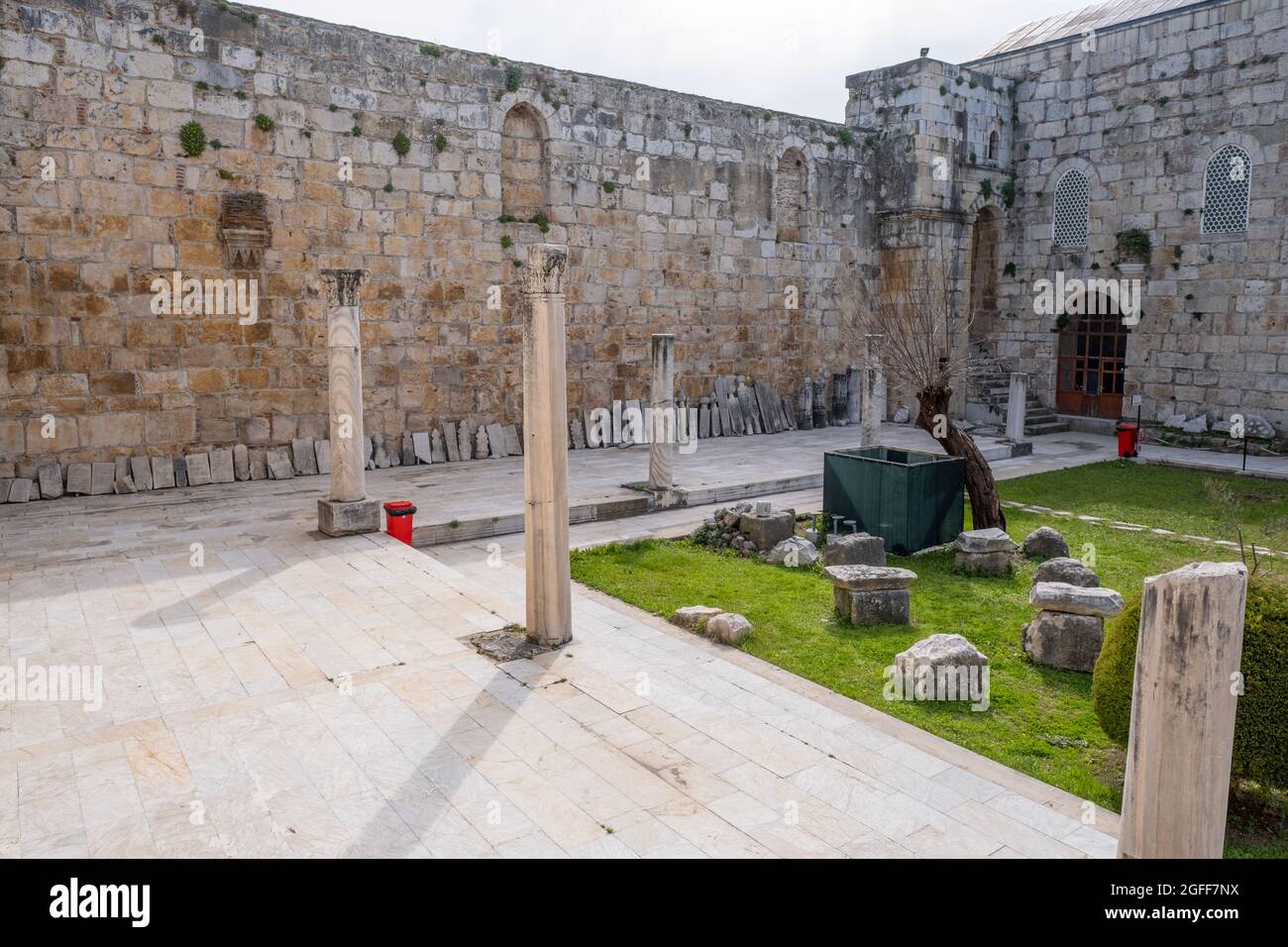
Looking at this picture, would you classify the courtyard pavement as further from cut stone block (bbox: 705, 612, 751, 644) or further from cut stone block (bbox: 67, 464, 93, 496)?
cut stone block (bbox: 67, 464, 93, 496)

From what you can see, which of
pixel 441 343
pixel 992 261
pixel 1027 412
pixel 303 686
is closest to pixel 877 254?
pixel 992 261

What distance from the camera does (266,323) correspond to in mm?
12531

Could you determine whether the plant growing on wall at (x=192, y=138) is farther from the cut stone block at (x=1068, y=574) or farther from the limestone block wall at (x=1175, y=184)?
the limestone block wall at (x=1175, y=184)

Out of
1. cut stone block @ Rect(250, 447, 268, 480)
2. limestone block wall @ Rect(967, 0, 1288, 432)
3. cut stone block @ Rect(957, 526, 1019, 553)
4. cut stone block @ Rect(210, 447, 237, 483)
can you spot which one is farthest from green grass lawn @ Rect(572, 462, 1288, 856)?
cut stone block @ Rect(210, 447, 237, 483)

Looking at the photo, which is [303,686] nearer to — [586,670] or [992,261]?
[586,670]

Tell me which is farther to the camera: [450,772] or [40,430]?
[40,430]

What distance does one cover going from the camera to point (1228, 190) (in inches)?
659

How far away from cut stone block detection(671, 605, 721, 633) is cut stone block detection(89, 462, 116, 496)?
25.4ft

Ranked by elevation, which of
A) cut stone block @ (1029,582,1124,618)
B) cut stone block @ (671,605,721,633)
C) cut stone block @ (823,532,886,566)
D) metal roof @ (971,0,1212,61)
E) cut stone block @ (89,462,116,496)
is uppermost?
metal roof @ (971,0,1212,61)

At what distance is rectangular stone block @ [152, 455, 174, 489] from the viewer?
1178cm

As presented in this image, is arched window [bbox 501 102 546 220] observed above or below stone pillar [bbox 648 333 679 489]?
above

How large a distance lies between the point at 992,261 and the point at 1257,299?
17.3 feet

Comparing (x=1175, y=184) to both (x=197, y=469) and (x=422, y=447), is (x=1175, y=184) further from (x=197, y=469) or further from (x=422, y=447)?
(x=197, y=469)

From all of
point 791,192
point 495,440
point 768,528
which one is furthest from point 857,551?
point 791,192
